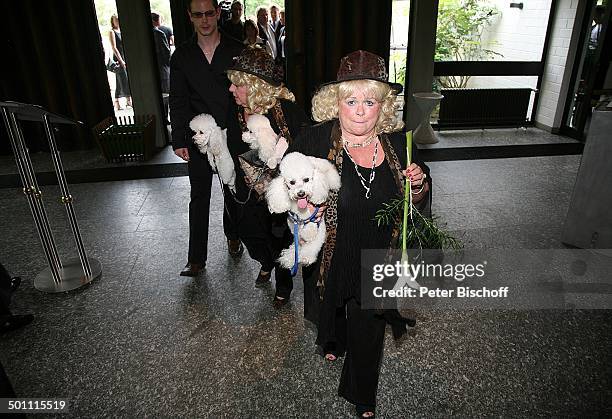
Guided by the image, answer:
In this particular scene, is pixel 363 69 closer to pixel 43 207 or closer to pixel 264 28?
pixel 43 207

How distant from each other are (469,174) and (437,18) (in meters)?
2.96

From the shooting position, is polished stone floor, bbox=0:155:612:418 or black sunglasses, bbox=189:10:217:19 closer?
polished stone floor, bbox=0:155:612:418

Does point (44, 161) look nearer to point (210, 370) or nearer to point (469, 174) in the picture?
point (210, 370)

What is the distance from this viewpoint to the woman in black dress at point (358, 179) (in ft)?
5.97

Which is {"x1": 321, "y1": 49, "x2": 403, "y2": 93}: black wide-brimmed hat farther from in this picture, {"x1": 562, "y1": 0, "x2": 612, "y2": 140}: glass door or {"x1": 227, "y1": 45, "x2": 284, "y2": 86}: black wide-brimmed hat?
{"x1": 562, "y1": 0, "x2": 612, "y2": 140}: glass door

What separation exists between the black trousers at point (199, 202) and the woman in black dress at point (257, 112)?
0.38 meters

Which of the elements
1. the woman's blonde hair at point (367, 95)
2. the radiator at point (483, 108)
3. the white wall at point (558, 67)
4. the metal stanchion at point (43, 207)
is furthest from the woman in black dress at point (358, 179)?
the white wall at point (558, 67)

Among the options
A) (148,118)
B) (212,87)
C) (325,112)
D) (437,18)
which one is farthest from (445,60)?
(325,112)

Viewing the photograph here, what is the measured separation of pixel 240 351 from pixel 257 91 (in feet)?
5.17

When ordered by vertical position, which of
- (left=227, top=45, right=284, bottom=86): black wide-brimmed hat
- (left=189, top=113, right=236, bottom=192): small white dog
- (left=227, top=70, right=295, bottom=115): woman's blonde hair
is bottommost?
(left=189, top=113, right=236, bottom=192): small white dog

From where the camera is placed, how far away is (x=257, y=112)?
2.46 meters

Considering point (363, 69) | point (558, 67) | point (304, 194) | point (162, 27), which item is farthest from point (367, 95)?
point (558, 67)

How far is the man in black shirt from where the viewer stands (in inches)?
115

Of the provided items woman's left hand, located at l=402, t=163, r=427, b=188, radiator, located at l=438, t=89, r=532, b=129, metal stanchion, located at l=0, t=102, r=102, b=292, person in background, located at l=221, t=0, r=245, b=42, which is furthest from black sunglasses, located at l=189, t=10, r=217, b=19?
radiator, located at l=438, t=89, r=532, b=129
